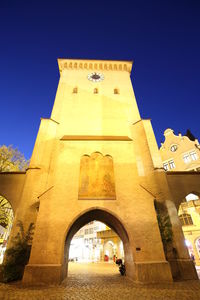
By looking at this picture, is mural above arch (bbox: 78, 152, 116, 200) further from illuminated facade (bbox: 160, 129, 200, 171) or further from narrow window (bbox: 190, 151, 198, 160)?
narrow window (bbox: 190, 151, 198, 160)

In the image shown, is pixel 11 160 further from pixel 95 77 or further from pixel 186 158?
pixel 186 158

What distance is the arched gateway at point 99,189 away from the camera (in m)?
8.65

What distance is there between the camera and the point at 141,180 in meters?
11.7

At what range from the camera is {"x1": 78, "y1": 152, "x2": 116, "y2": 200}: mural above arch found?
10.5m

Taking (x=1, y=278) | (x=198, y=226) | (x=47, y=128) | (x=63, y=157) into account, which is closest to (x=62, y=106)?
(x=47, y=128)

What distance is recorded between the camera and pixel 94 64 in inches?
854

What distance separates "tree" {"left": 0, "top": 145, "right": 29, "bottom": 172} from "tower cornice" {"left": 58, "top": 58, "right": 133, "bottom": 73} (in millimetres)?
12925

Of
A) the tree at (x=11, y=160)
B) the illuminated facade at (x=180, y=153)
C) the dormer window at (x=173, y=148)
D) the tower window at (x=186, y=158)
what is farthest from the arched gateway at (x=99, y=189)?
the dormer window at (x=173, y=148)

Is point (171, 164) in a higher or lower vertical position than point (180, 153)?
lower

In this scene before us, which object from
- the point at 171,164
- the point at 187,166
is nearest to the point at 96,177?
the point at 187,166

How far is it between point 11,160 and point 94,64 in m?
16.8

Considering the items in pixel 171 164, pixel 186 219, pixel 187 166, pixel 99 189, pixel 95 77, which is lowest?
pixel 186 219

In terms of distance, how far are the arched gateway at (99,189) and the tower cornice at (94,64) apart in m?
7.68

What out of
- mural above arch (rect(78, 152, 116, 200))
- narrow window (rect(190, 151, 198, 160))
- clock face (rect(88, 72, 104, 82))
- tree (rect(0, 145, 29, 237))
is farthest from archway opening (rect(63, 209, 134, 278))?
clock face (rect(88, 72, 104, 82))
